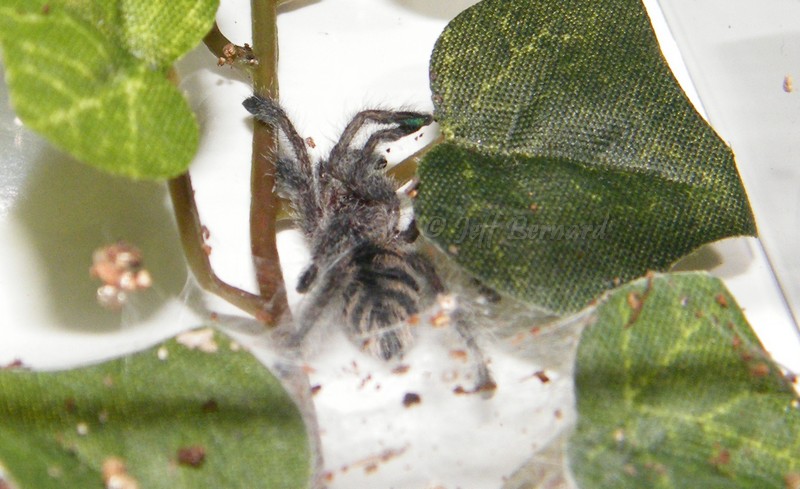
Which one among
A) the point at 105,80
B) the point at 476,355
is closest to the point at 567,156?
the point at 476,355

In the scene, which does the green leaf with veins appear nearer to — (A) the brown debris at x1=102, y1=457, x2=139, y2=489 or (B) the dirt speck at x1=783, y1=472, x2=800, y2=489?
(A) the brown debris at x1=102, y1=457, x2=139, y2=489

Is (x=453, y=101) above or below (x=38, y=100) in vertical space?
below

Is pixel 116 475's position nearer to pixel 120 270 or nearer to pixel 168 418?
pixel 168 418

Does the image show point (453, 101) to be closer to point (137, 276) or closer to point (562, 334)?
point (562, 334)

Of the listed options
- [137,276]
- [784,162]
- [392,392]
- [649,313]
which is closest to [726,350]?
[649,313]

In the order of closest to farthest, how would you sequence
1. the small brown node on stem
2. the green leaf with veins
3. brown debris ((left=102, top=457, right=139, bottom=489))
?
the green leaf with veins < brown debris ((left=102, top=457, right=139, bottom=489)) < the small brown node on stem

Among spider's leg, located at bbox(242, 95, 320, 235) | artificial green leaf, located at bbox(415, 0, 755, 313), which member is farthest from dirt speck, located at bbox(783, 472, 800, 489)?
spider's leg, located at bbox(242, 95, 320, 235)

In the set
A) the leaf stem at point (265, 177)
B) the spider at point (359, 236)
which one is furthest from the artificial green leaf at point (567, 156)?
the leaf stem at point (265, 177)
